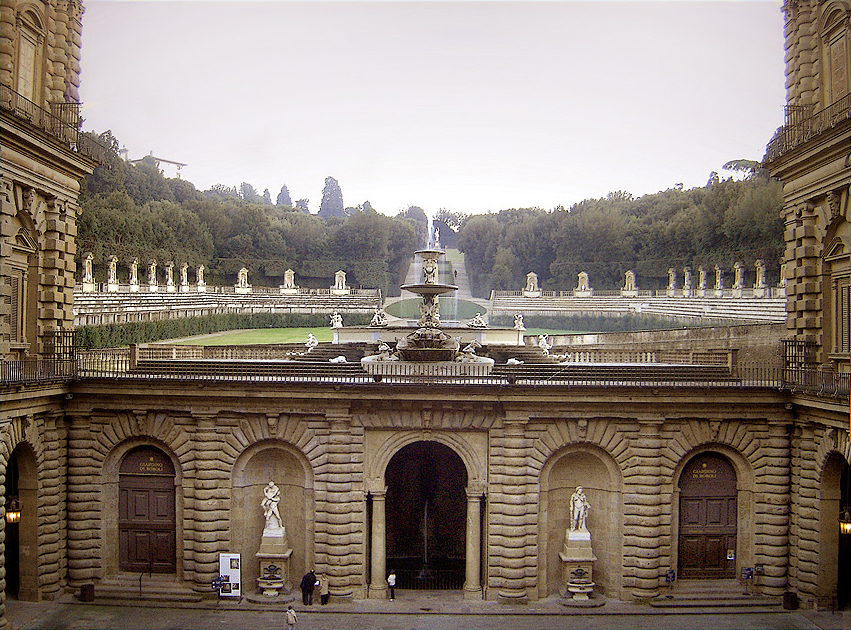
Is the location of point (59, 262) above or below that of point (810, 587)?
above

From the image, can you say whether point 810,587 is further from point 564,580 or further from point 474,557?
point 474,557

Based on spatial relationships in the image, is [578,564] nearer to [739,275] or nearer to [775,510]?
[775,510]

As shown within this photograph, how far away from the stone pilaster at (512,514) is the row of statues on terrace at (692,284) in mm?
28532

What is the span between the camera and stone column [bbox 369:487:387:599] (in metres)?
17.8

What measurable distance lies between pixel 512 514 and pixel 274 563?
638 cm

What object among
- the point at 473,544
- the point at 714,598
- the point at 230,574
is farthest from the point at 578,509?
the point at 230,574

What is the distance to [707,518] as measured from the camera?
59.2 feet

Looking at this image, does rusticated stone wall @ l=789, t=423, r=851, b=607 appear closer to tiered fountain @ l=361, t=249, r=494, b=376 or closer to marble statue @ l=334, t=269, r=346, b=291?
tiered fountain @ l=361, t=249, r=494, b=376

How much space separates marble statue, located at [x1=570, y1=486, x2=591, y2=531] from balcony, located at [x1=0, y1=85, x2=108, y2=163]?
15.7 m

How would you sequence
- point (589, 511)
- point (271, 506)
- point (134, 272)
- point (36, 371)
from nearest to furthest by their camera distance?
1. point (36, 371)
2. point (271, 506)
3. point (589, 511)
4. point (134, 272)

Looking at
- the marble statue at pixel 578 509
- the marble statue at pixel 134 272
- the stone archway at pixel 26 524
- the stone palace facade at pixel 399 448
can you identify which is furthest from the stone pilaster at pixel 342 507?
the marble statue at pixel 134 272

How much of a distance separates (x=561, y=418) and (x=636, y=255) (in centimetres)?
5158

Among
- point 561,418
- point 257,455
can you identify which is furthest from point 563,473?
point 257,455

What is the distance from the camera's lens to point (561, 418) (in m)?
17.6
